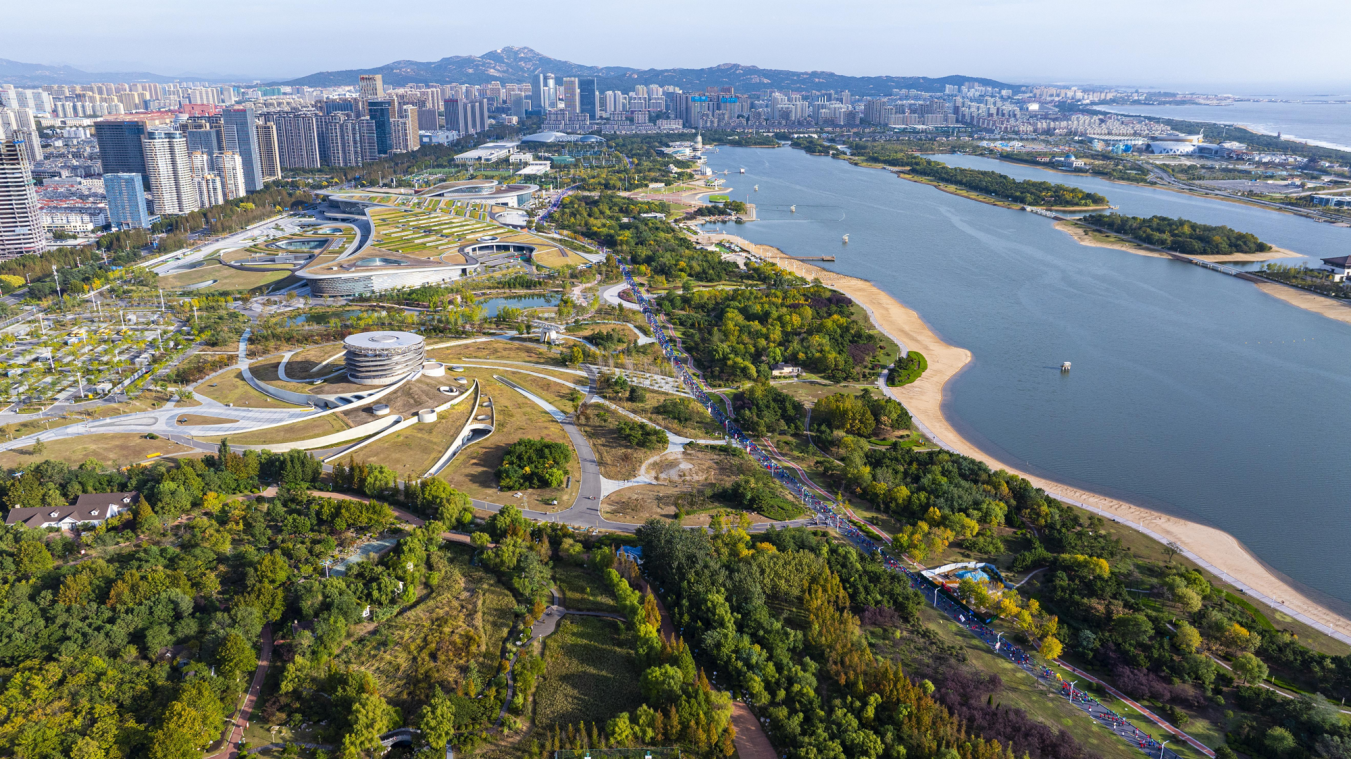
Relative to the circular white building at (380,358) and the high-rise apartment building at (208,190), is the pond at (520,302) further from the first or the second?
the high-rise apartment building at (208,190)

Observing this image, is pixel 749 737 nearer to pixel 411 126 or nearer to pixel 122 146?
pixel 122 146

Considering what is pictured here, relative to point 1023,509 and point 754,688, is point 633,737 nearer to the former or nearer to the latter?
point 754,688

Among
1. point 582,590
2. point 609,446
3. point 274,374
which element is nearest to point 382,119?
point 274,374

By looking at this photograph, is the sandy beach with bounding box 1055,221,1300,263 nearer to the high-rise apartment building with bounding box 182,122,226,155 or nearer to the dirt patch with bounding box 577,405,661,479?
the dirt patch with bounding box 577,405,661,479

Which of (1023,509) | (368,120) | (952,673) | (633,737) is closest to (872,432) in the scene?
(1023,509)

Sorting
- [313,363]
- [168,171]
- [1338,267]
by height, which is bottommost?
[313,363]

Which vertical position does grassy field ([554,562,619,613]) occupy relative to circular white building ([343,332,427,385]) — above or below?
below

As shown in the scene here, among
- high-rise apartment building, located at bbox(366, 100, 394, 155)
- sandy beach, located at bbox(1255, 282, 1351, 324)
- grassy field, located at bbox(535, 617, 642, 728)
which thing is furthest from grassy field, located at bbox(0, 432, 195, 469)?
high-rise apartment building, located at bbox(366, 100, 394, 155)
